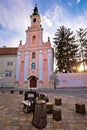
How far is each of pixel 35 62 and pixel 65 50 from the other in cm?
842

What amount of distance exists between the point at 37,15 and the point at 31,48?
10.3m

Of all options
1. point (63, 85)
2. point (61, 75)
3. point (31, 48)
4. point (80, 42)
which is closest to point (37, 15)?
point (31, 48)

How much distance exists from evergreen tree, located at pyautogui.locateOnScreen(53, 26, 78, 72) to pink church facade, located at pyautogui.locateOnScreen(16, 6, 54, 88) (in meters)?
2.99

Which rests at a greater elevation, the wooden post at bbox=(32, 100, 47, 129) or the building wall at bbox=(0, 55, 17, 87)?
the building wall at bbox=(0, 55, 17, 87)

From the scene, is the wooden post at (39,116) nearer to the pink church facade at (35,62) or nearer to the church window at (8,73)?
the pink church facade at (35,62)

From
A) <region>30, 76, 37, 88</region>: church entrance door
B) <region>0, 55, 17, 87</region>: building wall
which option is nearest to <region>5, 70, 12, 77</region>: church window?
<region>0, 55, 17, 87</region>: building wall

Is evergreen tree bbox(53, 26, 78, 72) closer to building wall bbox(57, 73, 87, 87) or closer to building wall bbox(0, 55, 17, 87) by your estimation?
building wall bbox(57, 73, 87, 87)

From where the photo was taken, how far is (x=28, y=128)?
10.6 feet

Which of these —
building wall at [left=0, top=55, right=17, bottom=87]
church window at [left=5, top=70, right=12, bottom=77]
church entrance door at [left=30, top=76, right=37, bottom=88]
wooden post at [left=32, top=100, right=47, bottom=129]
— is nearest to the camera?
wooden post at [left=32, top=100, right=47, bottom=129]

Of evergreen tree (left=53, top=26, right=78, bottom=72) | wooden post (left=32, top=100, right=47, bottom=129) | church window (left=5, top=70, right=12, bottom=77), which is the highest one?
evergreen tree (left=53, top=26, right=78, bottom=72)

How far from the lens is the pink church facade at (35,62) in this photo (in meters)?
23.7

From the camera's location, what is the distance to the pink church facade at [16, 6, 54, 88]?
23677 mm

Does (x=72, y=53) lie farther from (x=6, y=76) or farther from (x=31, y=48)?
(x=6, y=76)

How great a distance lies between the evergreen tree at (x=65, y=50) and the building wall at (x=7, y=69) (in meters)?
10.7
